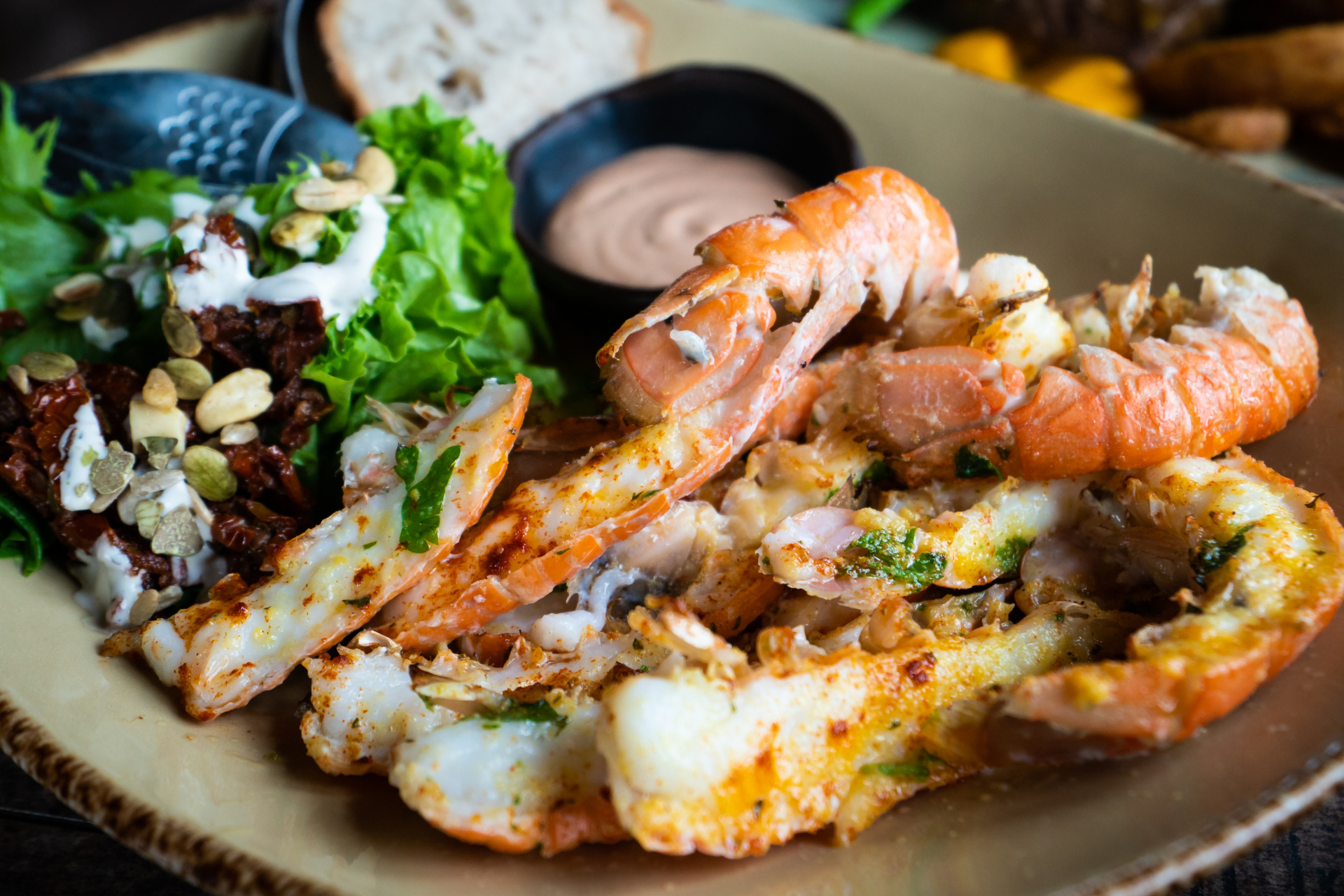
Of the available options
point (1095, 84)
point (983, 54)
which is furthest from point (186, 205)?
point (1095, 84)

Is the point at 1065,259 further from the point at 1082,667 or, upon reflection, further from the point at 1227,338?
the point at 1082,667

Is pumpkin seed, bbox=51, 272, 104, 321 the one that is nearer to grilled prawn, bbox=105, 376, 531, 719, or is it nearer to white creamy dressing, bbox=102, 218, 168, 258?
white creamy dressing, bbox=102, 218, 168, 258

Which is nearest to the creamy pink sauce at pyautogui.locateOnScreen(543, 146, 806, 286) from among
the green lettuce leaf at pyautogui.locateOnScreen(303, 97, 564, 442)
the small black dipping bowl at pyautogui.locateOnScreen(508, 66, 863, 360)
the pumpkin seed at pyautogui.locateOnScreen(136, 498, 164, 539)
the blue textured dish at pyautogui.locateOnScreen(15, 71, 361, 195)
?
the small black dipping bowl at pyautogui.locateOnScreen(508, 66, 863, 360)

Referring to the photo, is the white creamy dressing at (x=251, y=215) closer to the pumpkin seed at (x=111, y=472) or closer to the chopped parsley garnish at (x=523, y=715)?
the pumpkin seed at (x=111, y=472)

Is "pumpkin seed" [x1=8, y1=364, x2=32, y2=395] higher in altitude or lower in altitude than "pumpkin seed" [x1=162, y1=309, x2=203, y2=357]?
lower

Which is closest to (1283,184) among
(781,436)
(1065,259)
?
(1065,259)

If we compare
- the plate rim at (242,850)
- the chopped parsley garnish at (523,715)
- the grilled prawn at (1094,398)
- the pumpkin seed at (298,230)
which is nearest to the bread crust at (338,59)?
the pumpkin seed at (298,230)

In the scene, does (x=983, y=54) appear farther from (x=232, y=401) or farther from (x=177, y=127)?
(x=232, y=401)
